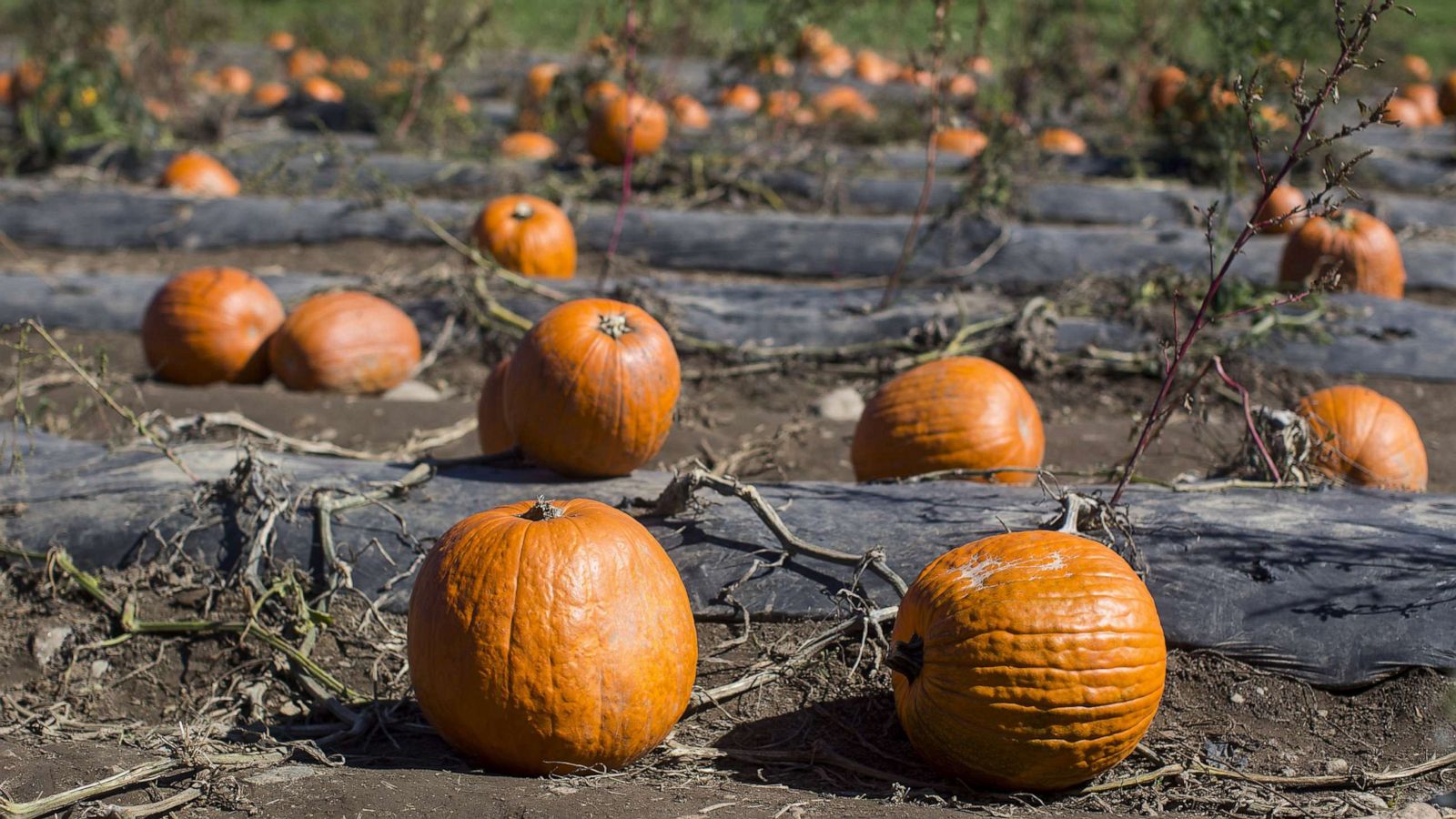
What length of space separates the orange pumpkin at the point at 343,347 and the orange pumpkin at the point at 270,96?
8.73 m

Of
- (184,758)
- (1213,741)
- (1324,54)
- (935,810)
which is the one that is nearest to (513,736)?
(184,758)

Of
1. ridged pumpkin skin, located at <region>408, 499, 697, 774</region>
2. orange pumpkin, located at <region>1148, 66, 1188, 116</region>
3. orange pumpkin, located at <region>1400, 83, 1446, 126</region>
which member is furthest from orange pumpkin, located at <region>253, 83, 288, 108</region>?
orange pumpkin, located at <region>1400, 83, 1446, 126</region>

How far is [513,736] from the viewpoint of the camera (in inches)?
116

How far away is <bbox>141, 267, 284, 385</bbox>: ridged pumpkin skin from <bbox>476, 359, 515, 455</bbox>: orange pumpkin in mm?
2450

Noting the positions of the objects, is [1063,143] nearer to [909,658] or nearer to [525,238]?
[525,238]

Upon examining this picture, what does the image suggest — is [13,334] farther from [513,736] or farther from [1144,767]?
[1144,767]

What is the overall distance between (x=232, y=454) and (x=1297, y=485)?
140 inches

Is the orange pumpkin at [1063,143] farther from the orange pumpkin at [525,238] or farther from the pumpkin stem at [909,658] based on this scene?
the pumpkin stem at [909,658]

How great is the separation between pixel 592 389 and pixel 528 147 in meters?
8.29

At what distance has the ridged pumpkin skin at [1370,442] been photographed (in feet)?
14.8

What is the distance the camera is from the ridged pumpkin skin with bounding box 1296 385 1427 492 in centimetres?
452

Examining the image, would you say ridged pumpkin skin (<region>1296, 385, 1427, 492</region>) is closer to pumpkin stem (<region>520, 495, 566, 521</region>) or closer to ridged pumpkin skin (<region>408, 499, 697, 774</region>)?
ridged pumpkin skin (<region>408, 499, 697, 774</region>)

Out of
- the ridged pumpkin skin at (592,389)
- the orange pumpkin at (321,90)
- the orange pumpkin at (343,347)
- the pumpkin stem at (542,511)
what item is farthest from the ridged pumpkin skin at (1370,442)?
the orange pumpkin at (321,90)

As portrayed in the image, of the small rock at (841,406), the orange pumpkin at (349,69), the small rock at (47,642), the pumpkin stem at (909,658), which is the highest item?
the orange pumpkin at (349,69)
